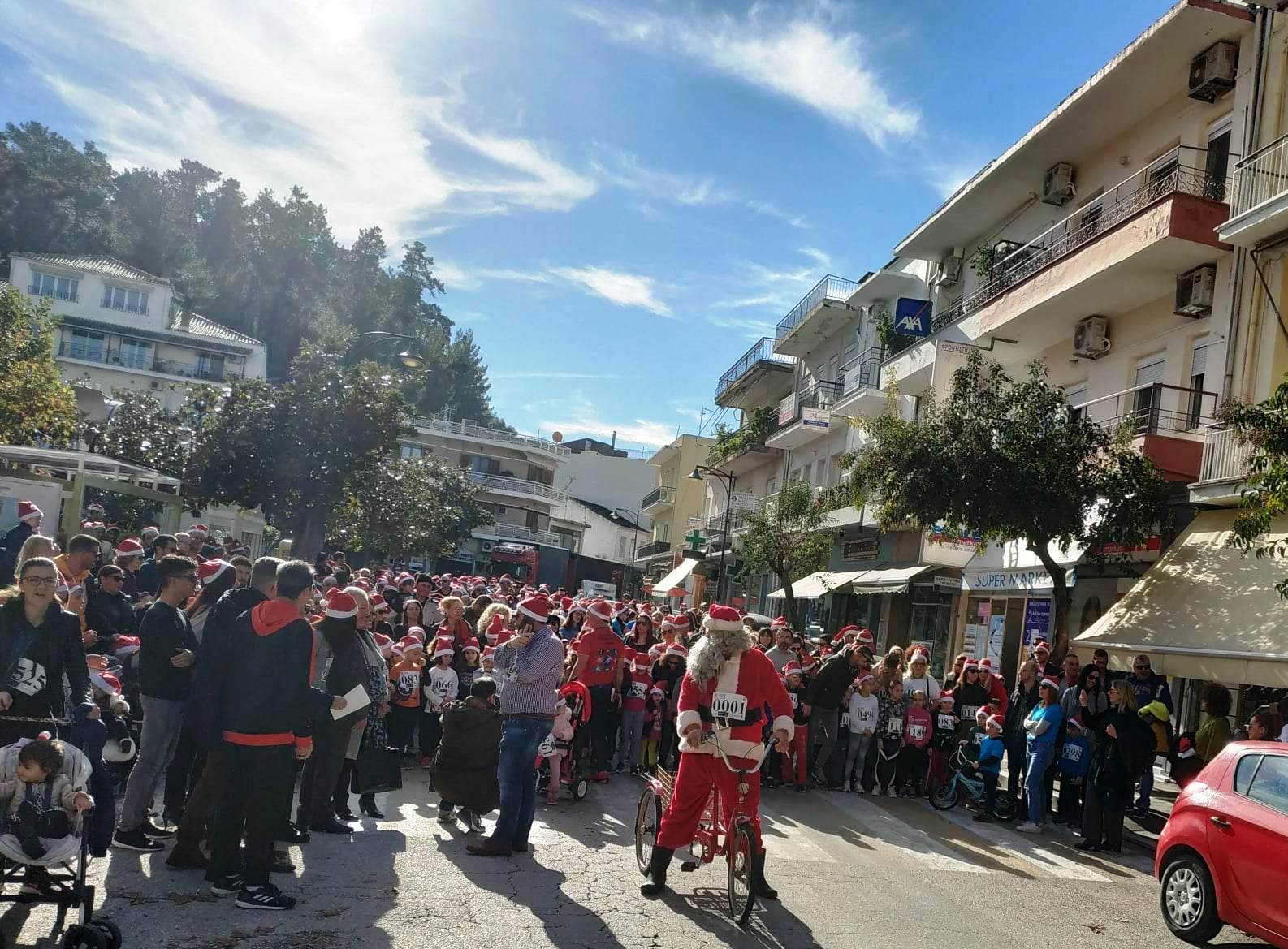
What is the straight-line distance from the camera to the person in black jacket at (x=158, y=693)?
7160 millimetres

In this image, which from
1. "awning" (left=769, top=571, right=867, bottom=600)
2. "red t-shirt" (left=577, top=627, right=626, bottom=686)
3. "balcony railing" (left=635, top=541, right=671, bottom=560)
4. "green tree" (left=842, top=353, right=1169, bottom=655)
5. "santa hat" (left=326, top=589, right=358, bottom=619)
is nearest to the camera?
"santa hat" (left=326, top=589, right=358, bottom=619)

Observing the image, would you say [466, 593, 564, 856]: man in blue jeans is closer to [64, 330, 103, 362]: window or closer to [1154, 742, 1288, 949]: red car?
[1154, 742, 1288, 949]: red car

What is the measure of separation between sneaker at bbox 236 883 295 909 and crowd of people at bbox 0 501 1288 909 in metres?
0.01

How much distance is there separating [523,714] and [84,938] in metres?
3.65

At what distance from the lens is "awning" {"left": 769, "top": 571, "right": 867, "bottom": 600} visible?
28828 mm

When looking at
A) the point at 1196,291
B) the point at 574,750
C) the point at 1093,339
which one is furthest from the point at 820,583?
the point at 574,750

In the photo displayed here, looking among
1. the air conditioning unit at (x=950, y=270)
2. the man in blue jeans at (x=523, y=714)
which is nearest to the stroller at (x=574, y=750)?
the man in blue jeans at (x=523, y=714)

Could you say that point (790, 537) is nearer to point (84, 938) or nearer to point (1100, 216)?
point (1100, 216)

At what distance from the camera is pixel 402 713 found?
11016mm

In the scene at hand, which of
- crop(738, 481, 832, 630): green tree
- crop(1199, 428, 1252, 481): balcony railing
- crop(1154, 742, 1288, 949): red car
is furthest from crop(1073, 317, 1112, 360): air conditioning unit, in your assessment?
crop(1154, 742, 1288, 949): red car

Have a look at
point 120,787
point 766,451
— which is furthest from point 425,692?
point 766,451

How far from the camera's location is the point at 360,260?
82.6 meters

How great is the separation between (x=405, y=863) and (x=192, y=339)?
64422 mm

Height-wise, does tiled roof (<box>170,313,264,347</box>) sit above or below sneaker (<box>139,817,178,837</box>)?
above
